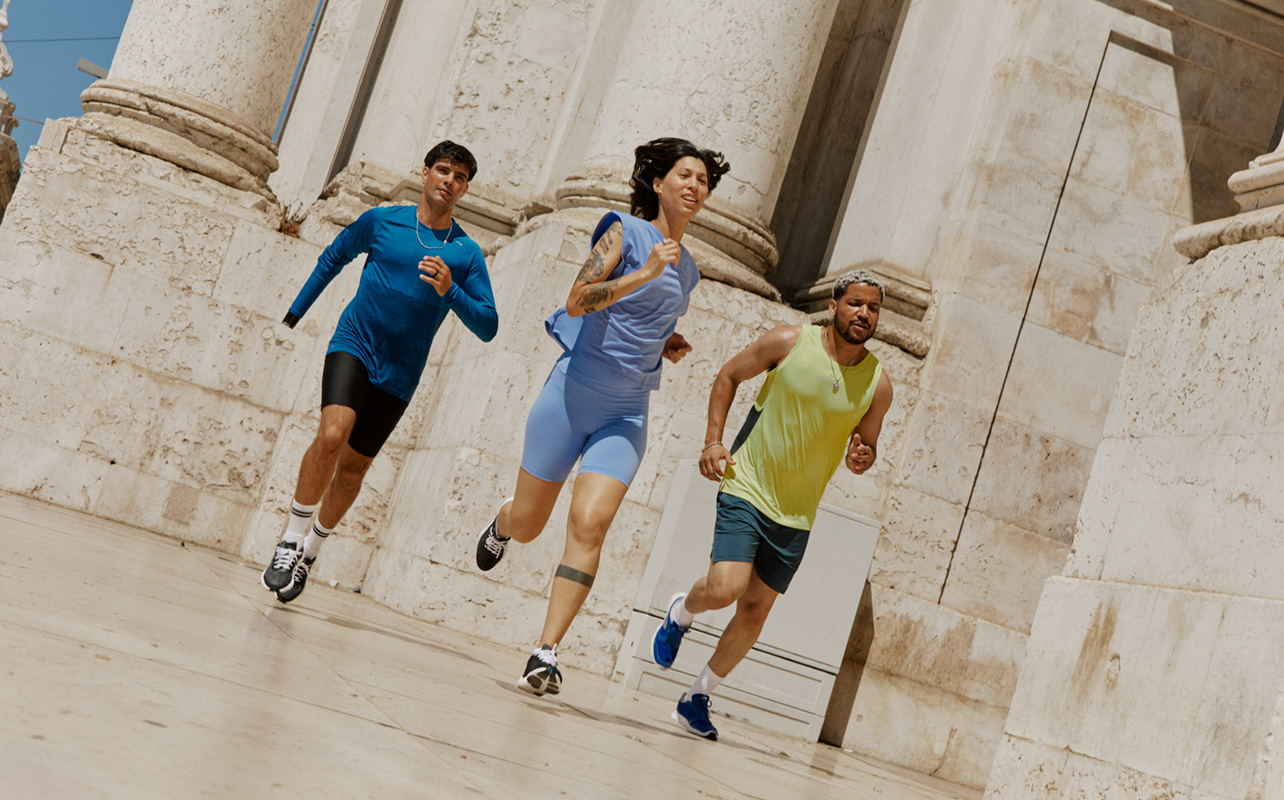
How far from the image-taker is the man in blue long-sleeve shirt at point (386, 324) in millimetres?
5859

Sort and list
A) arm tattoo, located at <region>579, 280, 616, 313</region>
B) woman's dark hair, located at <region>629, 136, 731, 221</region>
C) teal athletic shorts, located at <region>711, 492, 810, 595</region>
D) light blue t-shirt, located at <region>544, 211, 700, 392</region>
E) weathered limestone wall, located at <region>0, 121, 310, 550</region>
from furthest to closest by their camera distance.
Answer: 1. weathered limestone wall, located at <region>0, 121, 310, 550</region>
2. teal athletic shorts, located at <region>711, 492, 810, 595</region>
3. woman's dark hair, located at <region>629, 136, 731, 221</region>
4. light blue t-shirt, located at <region>544, 211, 700, 392</region>
5. arm tattoo, located at <region>579, 280, 616, 313</region>

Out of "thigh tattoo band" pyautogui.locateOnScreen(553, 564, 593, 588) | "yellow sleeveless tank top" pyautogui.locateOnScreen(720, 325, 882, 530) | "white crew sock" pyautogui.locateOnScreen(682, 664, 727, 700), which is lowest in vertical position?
"white crew sock" pyautogui.locateOnScreen(682, 664, 727, 700)

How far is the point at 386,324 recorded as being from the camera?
594cm

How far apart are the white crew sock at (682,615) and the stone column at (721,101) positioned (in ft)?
8.88

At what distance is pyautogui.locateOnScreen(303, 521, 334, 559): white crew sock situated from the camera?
237 inches

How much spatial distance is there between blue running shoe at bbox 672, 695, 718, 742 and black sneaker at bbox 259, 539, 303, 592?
1.92 meters

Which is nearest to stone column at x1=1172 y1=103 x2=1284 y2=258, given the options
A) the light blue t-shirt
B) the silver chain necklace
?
the light blue t-shirt

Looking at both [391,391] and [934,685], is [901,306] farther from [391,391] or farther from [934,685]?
[391,391]

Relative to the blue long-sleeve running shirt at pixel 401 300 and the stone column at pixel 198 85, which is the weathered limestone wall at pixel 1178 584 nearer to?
the blue long-sleeve running shirt at pixel 401 300

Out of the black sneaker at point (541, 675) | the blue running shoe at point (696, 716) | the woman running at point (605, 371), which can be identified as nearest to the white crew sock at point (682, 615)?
the blue running shoe at point (696, 716)

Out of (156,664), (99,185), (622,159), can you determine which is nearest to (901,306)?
(622,159)

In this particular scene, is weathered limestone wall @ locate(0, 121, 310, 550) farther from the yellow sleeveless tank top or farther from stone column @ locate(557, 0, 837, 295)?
the yellow sleeveless tank top

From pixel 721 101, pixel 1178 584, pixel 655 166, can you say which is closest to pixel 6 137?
pixel 721 101

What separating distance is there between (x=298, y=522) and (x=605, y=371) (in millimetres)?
2005
